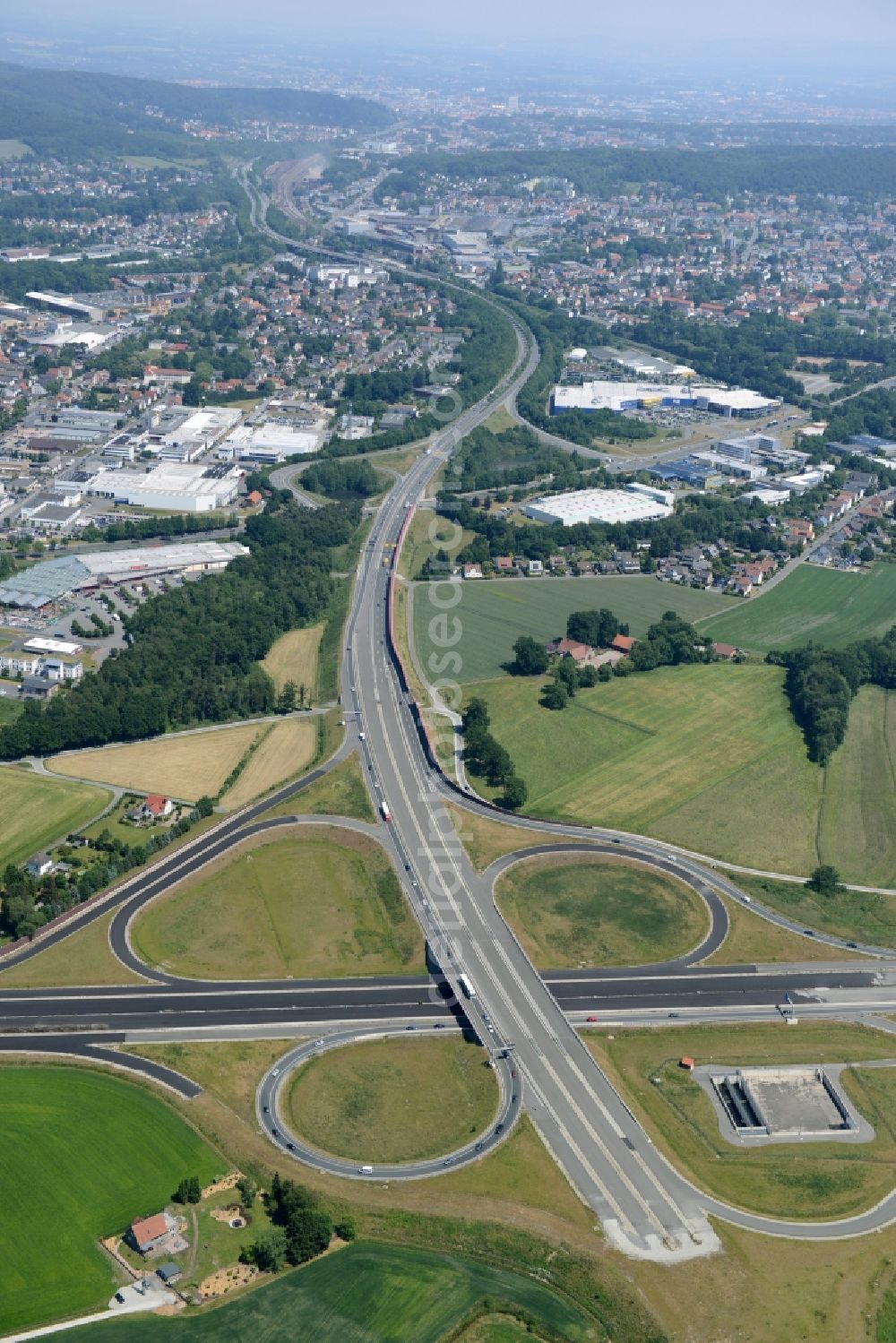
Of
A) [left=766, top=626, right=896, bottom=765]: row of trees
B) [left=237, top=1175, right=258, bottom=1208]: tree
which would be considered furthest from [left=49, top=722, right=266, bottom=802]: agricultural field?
[left=766, top=626, right=896, bottom=765]: row of trees

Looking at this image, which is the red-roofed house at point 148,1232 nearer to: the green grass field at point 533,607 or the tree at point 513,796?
the tree at point 513,796

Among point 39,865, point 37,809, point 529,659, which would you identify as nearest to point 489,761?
point 529,659

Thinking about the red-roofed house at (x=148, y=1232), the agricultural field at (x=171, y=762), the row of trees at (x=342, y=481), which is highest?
the row of trees at (x=342, y=481)

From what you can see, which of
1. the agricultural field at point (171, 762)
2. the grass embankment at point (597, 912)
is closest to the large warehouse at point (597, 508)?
the agricultural field at point (171, 762)

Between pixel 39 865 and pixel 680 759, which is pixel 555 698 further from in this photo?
pixel 39 865

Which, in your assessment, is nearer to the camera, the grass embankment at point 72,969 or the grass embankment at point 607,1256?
the grass embankment at point 607,1256

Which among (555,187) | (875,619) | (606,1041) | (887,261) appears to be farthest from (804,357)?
(606,1041)
